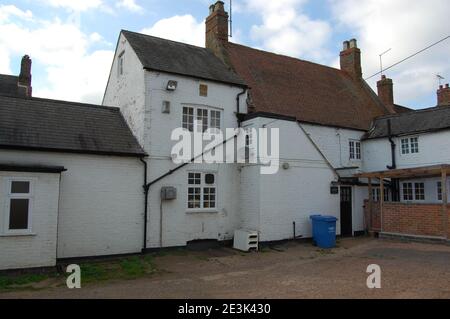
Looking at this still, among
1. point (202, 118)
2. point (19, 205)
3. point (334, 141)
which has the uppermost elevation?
point (202, 118)

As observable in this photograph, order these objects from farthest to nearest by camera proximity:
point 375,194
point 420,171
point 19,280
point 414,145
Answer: point 375,194 < point 414,145 < point 420,171 < point 19,280

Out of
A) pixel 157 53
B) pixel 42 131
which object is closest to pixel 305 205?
pixel 157 53

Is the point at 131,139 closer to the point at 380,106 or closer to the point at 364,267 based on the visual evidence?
the point at 364,267

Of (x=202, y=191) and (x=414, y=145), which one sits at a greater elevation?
(x=414, y=145)

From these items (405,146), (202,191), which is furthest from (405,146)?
(202,191)

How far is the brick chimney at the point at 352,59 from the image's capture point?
2489 centimetres

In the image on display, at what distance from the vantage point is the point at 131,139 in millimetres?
13594

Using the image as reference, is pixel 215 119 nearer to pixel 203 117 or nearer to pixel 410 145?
pixel 203 117

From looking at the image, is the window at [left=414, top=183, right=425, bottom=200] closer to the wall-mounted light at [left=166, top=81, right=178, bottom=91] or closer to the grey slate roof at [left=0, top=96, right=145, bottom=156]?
the wall-mounted light at [left=166, top=81, right=178, bottom=91]

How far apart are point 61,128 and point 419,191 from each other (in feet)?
53.3

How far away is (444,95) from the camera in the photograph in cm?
2366

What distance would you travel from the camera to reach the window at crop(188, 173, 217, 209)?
46.4 ft

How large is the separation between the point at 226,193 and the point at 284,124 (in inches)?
141

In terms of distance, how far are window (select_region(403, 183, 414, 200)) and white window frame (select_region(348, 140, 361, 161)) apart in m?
2.68
